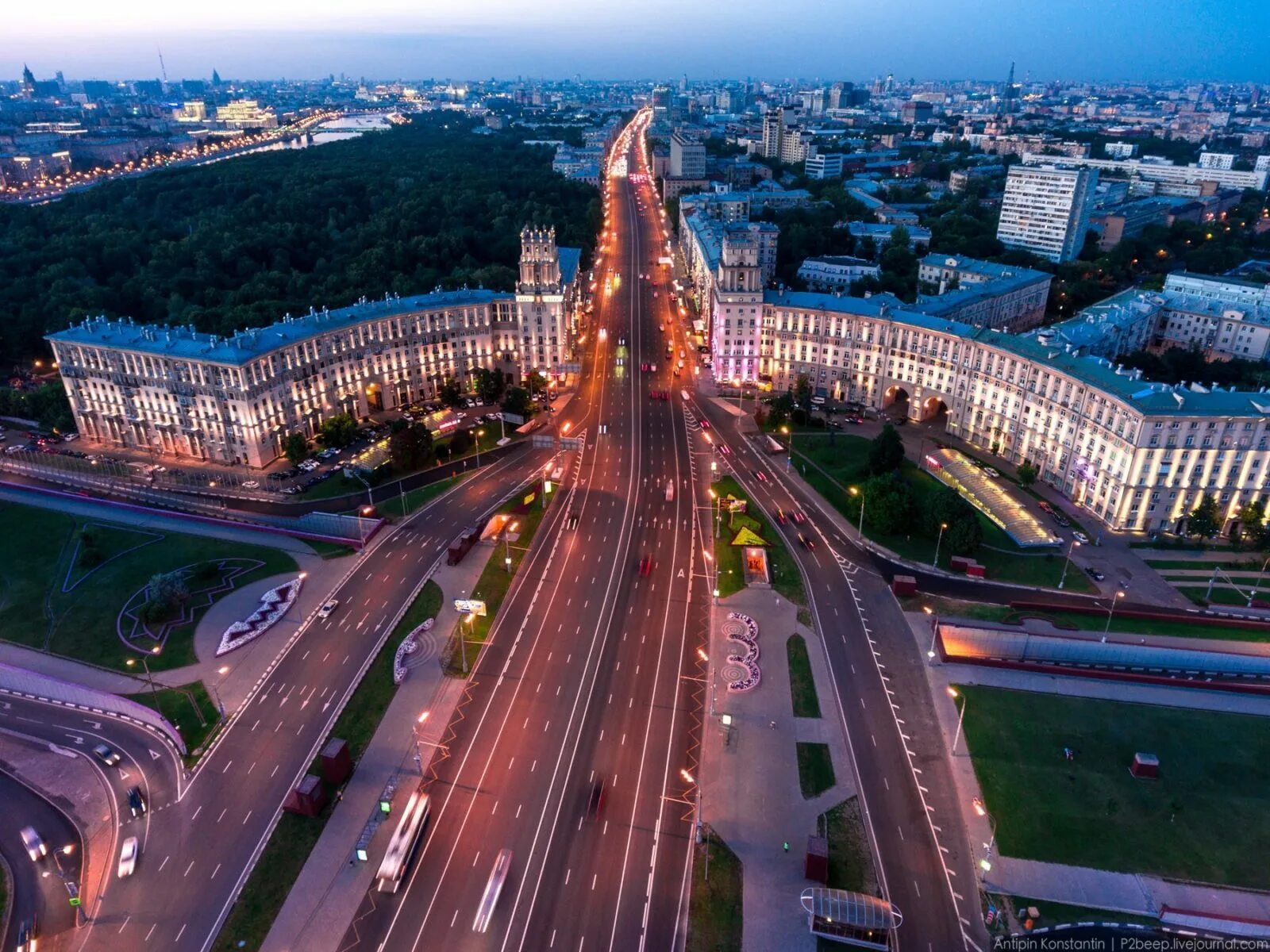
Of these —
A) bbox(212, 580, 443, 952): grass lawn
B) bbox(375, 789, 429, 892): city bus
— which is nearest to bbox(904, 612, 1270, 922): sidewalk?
bbox(375, 789, 429, 892): city bus

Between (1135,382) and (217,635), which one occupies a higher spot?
(1135,382)

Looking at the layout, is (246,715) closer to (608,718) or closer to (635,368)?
(608,718)

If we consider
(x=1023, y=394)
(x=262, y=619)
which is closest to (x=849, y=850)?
(x=262, y=619)

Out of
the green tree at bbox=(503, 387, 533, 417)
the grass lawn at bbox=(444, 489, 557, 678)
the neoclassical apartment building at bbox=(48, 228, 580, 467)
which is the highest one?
the neoclassical apartment building at bbox=(48, 228, 580, 467)

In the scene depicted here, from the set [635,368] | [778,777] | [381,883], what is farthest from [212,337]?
[778,777]

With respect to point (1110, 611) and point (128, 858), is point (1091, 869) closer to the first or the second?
point (1110, 611)

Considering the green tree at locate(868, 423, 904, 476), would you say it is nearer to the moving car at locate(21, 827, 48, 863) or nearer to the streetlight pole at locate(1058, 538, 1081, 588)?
the streetlight pole at locate(1058, 538, 1081, 588)
